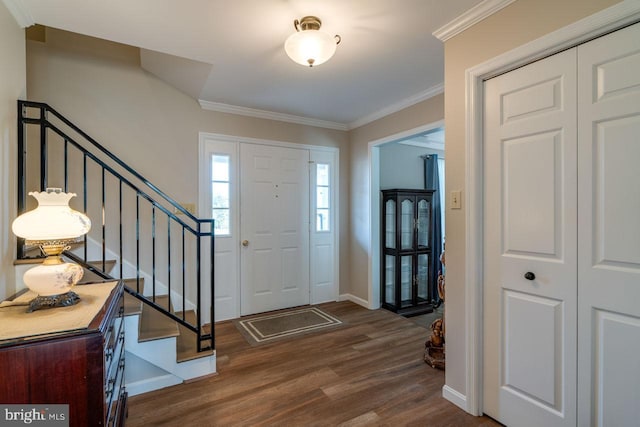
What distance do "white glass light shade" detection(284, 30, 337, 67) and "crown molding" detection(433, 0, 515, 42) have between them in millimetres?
759

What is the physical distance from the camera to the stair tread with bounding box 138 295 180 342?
6.87 ft

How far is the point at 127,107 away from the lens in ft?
9.45

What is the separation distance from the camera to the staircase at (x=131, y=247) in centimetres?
199

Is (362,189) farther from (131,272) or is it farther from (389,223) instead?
(131,272)

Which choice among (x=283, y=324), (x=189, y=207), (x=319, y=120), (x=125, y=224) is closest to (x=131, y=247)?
(x=125, y=224)

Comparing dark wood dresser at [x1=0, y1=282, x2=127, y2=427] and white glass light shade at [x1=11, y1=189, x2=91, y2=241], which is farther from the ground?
white glass light shade at [x1=11, y1=189, x2=91, y2=241]

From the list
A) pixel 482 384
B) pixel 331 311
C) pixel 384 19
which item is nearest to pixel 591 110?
pixel 384 19

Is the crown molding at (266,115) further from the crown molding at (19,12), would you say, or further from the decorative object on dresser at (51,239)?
the decorative object on dresser at (51,239)

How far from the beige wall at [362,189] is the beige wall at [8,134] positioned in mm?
3175

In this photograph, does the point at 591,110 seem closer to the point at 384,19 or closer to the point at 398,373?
the point at 384,19

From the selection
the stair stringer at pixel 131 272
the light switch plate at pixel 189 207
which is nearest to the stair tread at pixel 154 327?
the stair stringer at pixel 131 272

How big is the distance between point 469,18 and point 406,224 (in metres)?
2.49

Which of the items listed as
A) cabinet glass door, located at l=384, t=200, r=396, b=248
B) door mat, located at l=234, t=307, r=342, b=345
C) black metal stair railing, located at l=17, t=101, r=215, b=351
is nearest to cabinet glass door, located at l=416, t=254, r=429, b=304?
cabinet glass door, located at l=384, t=200, r=396, b=248

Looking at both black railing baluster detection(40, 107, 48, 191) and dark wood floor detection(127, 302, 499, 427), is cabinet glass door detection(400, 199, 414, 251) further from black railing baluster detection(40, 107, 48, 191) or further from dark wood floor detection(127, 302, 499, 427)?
black railing baluster detection(40, 107, 48, 191)
